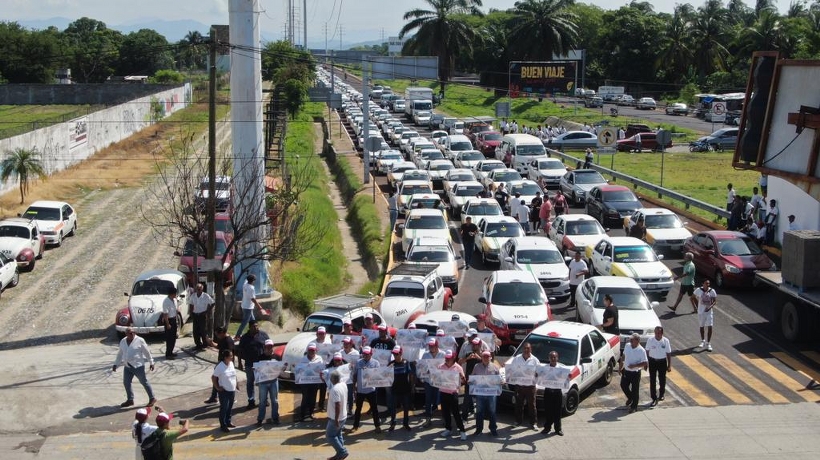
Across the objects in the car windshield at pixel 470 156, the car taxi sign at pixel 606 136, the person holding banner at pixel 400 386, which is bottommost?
the person holding banner at pixel 400 386

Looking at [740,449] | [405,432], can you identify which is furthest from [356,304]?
[740,449]

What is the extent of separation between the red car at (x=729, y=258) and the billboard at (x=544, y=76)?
48.9 metres

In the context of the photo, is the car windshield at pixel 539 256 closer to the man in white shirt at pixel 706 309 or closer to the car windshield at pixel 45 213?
the man in white shirt at pixel 706 309

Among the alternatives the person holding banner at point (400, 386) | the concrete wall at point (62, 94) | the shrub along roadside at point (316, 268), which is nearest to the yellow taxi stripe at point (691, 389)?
the person holding banner at point (400, 386)

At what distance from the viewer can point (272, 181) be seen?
3897 cm

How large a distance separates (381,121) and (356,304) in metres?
54.7

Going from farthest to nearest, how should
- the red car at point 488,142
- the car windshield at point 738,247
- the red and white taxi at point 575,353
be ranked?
the red car at point 488,142 → the car windshield at point 738,247 → the red and white taxi at point 575,353

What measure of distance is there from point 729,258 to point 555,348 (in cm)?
1036

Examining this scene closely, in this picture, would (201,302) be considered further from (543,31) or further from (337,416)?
(543,31)

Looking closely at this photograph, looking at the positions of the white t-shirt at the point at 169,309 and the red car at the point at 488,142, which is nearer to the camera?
the white t-shirt at the point at 169,309

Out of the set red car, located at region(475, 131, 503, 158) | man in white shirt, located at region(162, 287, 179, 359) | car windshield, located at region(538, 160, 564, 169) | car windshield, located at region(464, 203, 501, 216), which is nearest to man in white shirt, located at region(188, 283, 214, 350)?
man in white shirt, located at region(162, 287, 179, 359)

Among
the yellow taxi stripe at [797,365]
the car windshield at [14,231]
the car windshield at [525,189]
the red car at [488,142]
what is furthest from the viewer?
the red car at [488,142]

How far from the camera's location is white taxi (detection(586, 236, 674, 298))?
76.6ft

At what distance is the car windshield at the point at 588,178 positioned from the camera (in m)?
37.6
